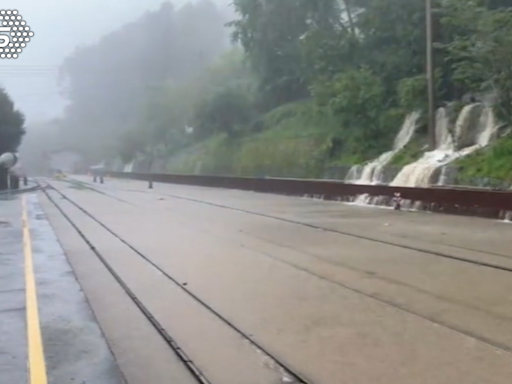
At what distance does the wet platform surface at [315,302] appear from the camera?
5.57 m

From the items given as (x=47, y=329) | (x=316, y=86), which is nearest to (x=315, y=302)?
(x=47, y=329)

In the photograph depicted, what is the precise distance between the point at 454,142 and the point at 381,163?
14.7 feet

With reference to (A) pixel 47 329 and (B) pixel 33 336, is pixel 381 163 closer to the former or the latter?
(A) pixel 47 329

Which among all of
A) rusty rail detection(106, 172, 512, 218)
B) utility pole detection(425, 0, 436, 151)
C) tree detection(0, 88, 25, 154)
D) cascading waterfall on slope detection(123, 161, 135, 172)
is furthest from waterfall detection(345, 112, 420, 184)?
cascading waterfall on slope detection(123, 161, 135, 172)

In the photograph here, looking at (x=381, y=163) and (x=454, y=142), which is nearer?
(x=454, y=142)

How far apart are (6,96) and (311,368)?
65.8 meters

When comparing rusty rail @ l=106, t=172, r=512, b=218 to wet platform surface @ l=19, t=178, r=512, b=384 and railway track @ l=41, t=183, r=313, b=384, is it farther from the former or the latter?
railway track @ l=41, t=183, r=313, b=384

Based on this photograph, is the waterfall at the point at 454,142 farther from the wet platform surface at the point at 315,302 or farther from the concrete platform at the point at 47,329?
the concrete platform at the point at 47,329

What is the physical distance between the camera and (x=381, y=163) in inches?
1396

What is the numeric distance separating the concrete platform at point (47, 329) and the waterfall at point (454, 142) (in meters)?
19.5

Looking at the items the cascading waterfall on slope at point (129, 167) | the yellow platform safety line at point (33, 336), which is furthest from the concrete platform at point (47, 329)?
the cascading waterfall on slope at point (129, 167)

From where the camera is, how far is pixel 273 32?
6072cm

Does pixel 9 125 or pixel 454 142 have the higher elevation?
pixel 9 125

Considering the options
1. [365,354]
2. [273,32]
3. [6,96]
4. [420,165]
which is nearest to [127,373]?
[365,354]
